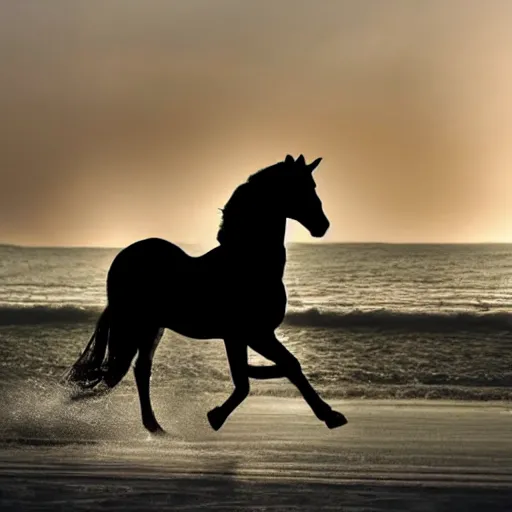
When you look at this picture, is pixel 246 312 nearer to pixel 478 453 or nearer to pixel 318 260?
pixel 478 453

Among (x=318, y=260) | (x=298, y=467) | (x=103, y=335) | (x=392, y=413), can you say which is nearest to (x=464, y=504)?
(x=298, y=467)

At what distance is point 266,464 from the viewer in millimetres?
7316

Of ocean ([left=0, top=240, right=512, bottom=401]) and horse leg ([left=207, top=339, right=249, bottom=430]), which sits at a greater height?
horse leg ([left=207, top=339, right=249, bottom=430])

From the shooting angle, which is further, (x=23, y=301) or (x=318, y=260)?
(x=318, y=260)

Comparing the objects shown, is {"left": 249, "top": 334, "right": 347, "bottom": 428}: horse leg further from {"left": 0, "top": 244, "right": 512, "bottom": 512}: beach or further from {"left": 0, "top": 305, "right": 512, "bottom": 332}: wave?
{"left": 0, "top": 305, "right": 512, "bottom": 332}: wave

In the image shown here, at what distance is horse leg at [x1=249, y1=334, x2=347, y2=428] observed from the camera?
325 inches

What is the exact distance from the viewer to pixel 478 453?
7.84m

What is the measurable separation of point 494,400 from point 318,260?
149ft

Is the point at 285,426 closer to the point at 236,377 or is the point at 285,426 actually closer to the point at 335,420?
the point at 236,377

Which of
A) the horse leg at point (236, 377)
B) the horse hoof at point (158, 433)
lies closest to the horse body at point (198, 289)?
the horse leg at point (236, 377)

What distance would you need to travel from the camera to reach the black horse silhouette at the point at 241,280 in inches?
326

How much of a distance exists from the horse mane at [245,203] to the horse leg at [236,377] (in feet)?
2.62

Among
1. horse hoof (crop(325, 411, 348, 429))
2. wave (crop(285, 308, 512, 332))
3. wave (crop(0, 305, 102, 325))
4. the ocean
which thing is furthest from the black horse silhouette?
wave (crop(0, 305, 102, 325))

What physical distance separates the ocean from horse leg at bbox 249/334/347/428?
15.1 ft
